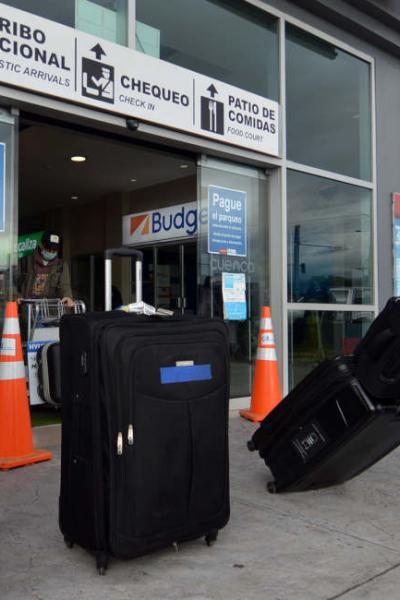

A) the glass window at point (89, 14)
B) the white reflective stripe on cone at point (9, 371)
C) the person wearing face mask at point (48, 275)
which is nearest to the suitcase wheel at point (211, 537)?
the white reflective stripe on cone at point (9, 371)

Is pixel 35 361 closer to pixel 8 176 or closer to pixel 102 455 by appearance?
pixel 8 176

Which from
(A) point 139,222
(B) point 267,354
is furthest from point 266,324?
(A) point 139,222

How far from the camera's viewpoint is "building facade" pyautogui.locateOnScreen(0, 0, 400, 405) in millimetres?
4578

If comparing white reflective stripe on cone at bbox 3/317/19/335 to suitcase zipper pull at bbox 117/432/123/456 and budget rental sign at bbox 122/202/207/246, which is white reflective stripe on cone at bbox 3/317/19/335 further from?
budget rental sign at bbox 122/202/207/246

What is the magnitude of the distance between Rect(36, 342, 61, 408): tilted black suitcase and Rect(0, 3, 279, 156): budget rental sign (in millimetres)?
1995

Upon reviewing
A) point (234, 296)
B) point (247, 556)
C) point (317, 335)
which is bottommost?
point (247, 556)

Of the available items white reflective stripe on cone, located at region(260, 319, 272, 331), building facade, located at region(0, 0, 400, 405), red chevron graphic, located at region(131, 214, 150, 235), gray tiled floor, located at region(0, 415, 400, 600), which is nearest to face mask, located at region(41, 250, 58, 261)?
building facade, located at region(0, 0, 400, 405)

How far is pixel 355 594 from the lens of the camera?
7.37 feet

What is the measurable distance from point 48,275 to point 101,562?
4.38 metres

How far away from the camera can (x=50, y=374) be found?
14.1 ft

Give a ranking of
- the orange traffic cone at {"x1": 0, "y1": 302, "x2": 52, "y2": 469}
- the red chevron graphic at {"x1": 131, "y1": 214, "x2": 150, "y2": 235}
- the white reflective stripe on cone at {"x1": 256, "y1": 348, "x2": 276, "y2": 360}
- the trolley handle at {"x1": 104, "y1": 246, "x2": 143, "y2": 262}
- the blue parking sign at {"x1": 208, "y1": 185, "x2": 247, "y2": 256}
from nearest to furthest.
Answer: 1. the trolley handle at {"x1": 104, "y1": 246, "x2": 143, "y2": 262}
2. the orange traffic cone at {"x1": 0, "y1": 302, "x2": 52, "y2": 469}
3. the white reflective stripe on cone at {"x1": 256, "y1": 348, "x2": 276, "y2": 360}
4. the blue parking sign at {"x1": 208, "y1": 185, "x2": 247, "y2": 256}
5. the red chevron graphic at {"x1": 131, "y1": 214, "x2": 150, "y2": 235}

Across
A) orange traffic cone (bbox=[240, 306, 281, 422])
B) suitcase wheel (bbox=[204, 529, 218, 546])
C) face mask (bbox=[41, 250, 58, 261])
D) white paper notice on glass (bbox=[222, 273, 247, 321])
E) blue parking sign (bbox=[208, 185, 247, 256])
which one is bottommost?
suitcase wheel (bbox=[204, 529, 218, 546])

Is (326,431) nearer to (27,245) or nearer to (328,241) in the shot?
(328,241)

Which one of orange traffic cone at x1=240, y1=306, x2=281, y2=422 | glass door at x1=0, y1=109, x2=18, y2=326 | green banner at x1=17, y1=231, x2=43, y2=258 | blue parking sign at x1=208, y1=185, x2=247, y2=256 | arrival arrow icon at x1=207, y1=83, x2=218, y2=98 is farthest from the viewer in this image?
green banner at x1=17, y1=231, x2=43, y2=258
